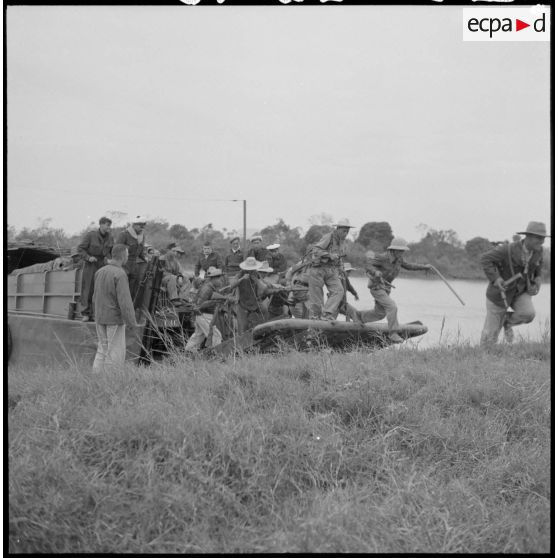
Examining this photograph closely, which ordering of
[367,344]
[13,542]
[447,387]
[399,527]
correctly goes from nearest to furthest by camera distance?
1. [13,542]
2. [399,527]
3. [447,387]
4. [367,344]

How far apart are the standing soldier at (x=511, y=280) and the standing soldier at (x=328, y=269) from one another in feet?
6.05

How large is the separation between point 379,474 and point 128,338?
5135mm

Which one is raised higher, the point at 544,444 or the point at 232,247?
the point at 232,247

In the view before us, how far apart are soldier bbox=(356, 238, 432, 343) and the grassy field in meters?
2.92

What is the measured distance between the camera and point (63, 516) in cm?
354

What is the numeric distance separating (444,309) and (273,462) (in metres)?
16.4

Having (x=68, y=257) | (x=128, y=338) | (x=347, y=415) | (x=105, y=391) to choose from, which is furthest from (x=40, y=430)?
(x=68, y=257)

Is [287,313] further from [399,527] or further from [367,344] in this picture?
[399,527]

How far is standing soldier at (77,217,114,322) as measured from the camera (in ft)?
30.0

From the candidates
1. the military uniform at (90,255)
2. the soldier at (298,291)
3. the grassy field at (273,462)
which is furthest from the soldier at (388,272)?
the military uniform at (90,255)

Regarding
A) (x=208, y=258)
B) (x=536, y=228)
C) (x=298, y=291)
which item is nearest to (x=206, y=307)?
(x=298, y=291)

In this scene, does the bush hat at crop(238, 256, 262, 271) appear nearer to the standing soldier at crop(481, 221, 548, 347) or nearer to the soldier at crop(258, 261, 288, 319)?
the soldier at crop(258, 261, 288, 319)

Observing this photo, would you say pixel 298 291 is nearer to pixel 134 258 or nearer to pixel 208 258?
pixel 134 258

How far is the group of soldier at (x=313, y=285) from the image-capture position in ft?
27.3
